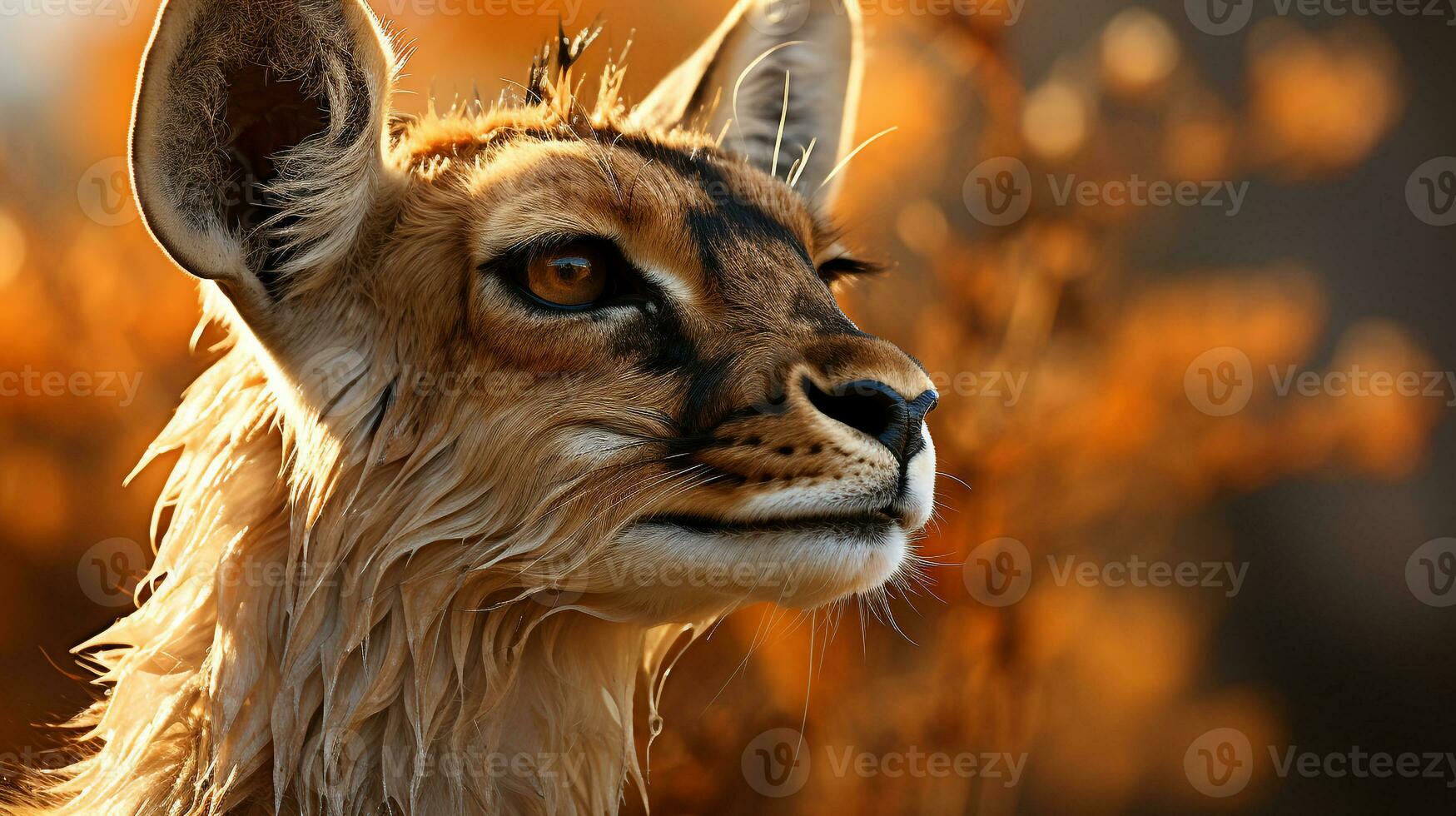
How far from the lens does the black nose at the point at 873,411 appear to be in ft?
6.34

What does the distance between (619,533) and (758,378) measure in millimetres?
383

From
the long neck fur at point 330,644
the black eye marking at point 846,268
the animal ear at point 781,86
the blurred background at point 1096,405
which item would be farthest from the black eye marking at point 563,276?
the blurred background at point 1096,405

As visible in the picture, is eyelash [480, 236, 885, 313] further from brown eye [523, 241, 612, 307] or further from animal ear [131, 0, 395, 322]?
animal ear [131, 0, 395, 322]

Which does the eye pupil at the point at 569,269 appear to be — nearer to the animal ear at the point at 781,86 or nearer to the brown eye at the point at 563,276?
the brown eye at the point at 563,276

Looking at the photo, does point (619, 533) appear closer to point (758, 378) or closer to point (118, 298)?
point (758, 378)

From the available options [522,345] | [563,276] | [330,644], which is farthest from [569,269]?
[330,644]

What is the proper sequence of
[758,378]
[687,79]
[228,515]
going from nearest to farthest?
[758,378] → [228,515] → [687,79]

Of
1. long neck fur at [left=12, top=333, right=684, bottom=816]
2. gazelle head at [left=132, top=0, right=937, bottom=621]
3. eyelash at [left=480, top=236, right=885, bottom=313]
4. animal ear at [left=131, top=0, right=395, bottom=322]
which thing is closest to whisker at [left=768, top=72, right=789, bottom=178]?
gazelle head at [left=132, top=0, right=937, bottom=621]

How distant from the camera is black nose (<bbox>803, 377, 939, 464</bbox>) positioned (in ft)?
6.34

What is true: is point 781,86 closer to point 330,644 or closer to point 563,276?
point 563,276

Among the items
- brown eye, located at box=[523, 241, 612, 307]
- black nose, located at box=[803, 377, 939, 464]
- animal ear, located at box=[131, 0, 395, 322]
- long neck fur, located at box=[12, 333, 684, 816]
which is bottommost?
long neck fur, located at box=[12, 333, 684, 816]

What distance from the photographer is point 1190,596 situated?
3.97m

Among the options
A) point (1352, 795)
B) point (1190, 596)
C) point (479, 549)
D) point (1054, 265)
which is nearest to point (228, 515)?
point (479, 549)

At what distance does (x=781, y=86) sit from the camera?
3156 millimetres
